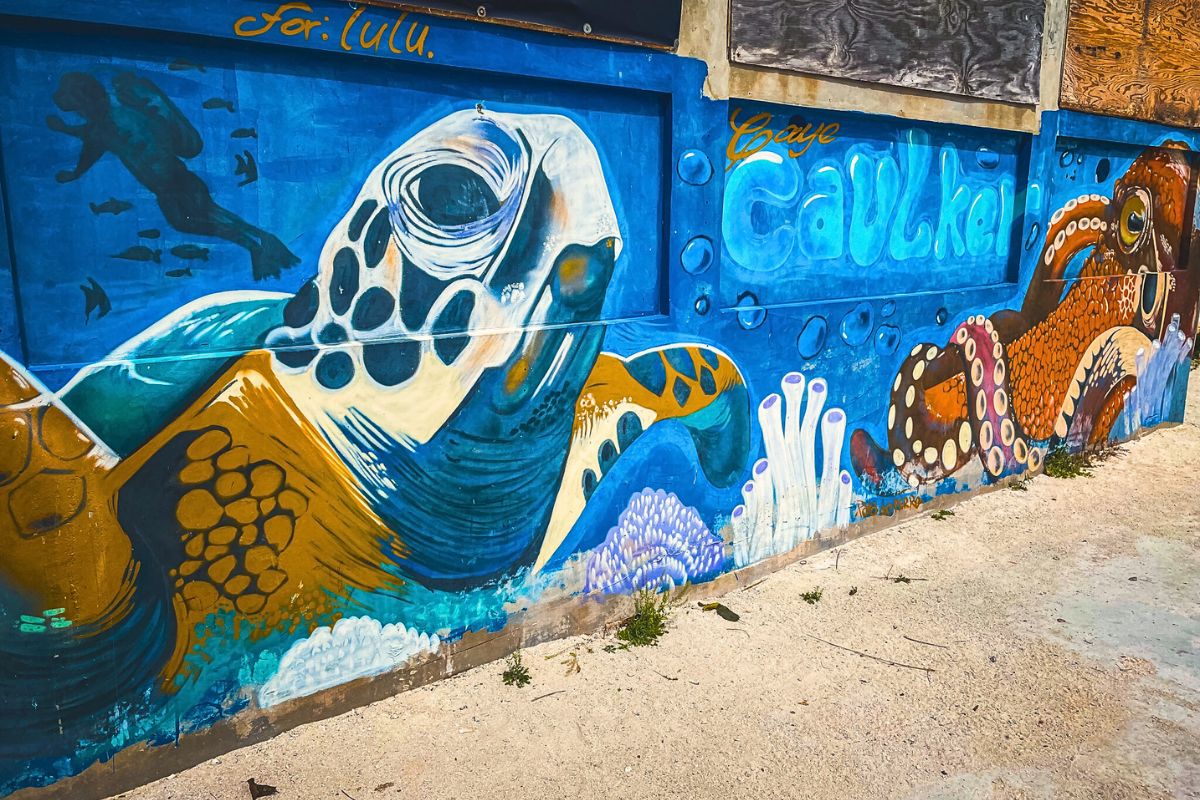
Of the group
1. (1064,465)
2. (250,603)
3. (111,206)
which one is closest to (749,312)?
(250,603)

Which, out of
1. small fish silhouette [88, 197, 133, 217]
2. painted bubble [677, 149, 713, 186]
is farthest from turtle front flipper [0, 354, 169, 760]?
painted bubble [677, 149, 713, 186]

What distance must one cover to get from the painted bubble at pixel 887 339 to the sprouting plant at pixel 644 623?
218 cm

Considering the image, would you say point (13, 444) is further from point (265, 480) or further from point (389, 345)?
point (389, 345)

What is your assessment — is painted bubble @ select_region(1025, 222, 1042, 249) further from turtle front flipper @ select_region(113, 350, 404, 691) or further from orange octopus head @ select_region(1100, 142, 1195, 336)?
turtle front flipper @ select_region(113, 350, 404, 691)

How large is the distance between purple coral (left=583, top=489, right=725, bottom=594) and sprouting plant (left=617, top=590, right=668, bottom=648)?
7cm

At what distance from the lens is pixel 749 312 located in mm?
4445

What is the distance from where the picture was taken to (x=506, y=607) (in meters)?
3.73

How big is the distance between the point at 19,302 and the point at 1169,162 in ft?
27.9

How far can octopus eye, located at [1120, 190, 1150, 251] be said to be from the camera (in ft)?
22.9

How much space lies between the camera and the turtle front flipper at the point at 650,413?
3865mm

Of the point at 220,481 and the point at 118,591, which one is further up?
the point at 220,481

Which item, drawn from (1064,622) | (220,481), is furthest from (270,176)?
(1064,622)

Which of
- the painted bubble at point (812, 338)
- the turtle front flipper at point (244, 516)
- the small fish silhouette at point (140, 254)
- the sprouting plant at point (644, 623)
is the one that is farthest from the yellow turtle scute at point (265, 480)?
the painted bubble at point (812, 338)

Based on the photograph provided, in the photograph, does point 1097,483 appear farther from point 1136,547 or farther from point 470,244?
point 470,244
